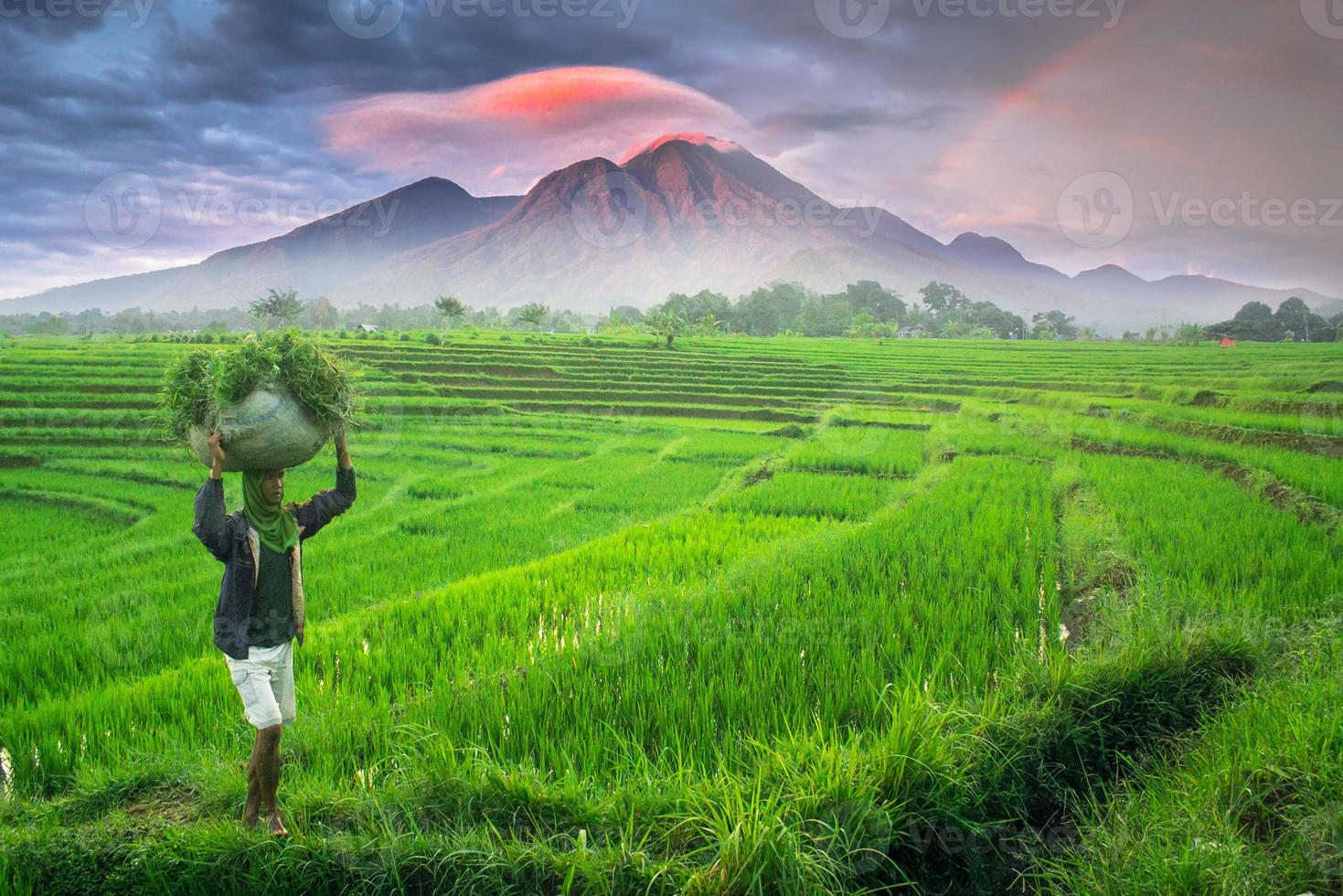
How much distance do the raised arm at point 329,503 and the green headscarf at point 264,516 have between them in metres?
0.09

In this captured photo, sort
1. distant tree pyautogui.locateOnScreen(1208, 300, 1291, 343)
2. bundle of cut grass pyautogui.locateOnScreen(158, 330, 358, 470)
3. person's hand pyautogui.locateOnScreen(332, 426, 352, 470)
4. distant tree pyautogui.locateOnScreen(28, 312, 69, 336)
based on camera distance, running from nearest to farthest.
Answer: bundle of cut grass pyautogui.locateOnScreen(158, 330, 358, 470) < person's hand pyautogui.locateOnScreen(332, 426, 352, 470) < distant tree pyautogui.locateOnScreen(1208, 300, 1291, 343) < distant tree pyautogui.locateOnScreen(28, 312, 69, 336)

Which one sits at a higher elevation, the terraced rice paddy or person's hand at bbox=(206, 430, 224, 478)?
person's hand at bbox=(206, 430, 224, 478)

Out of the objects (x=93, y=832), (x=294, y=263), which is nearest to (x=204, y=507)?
(x=93, y=832)

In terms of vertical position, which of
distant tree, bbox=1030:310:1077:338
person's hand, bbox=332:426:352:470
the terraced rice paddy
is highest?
distant tree, bbox=1030:310:1077:338

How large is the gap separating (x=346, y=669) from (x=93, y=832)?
116cm

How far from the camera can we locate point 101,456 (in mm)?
9578

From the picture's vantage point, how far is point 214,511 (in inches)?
79.4

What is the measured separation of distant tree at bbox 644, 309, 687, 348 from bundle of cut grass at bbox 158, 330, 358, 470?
24824 millimetres

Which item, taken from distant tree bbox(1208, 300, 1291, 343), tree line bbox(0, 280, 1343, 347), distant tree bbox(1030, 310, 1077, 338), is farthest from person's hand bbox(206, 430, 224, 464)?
distant tree bbox(1030, 310, 1077, 338)

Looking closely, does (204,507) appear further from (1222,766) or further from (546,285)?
(546,285)

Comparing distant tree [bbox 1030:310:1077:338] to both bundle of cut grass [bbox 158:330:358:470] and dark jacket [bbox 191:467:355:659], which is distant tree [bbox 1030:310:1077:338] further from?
dark jacket [bbox 191:467:355:659]

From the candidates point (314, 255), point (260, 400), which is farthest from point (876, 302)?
point (314, 255)

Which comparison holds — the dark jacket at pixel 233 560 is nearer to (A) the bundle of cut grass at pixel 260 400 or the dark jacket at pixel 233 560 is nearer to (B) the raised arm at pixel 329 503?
(B) the raised arm at pixel 329 503

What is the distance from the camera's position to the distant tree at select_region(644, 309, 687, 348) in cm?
2792
